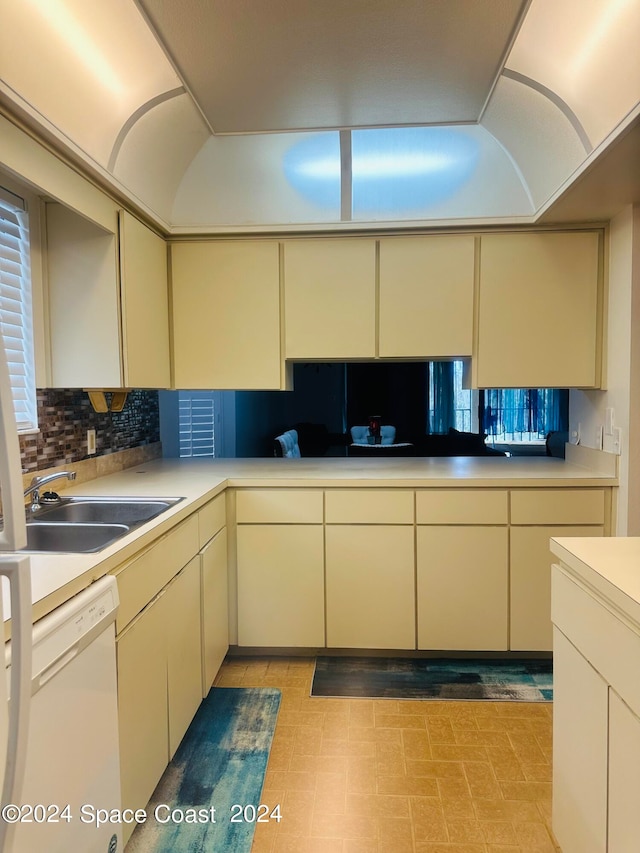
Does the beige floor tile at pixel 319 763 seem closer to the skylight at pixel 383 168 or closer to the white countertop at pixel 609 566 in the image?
the white countertop at pixel 609 566

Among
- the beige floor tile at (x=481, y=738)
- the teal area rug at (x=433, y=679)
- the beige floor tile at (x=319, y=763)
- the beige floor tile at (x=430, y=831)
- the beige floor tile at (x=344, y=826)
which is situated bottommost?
the beige floor tile at (x=430, y=831)

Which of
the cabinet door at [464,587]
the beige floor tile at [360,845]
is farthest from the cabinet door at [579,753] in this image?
the cabinet door at [464,587]

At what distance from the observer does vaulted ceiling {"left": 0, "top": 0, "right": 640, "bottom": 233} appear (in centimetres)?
158

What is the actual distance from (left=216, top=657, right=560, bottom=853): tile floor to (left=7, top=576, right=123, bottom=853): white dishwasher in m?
0.59

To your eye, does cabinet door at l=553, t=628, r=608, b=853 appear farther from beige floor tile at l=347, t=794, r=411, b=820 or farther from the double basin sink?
the double basin sink

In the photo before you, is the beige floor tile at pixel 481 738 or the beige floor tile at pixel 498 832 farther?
the beige floor tile at pixel 481 738

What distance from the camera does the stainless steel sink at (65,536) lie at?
1711 millimetres

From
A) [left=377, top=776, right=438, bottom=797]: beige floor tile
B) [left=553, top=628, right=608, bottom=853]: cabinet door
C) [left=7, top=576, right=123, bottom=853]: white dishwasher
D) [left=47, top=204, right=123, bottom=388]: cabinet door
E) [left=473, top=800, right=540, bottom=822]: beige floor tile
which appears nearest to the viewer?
[left=7, top=576, right=123, bottom=853]: white dishwasher

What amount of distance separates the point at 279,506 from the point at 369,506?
441mm

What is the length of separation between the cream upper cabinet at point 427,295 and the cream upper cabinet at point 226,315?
581 millimetres

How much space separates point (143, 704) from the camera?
4.98 ft

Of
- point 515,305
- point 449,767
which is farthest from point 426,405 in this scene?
point 449,767

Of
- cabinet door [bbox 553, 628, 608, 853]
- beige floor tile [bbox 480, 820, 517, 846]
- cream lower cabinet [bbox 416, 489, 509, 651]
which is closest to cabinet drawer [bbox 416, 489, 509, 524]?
cream lower cabinet [bbox 416, 489, 509, 651]

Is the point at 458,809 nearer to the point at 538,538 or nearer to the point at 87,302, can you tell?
the point at 538,538
